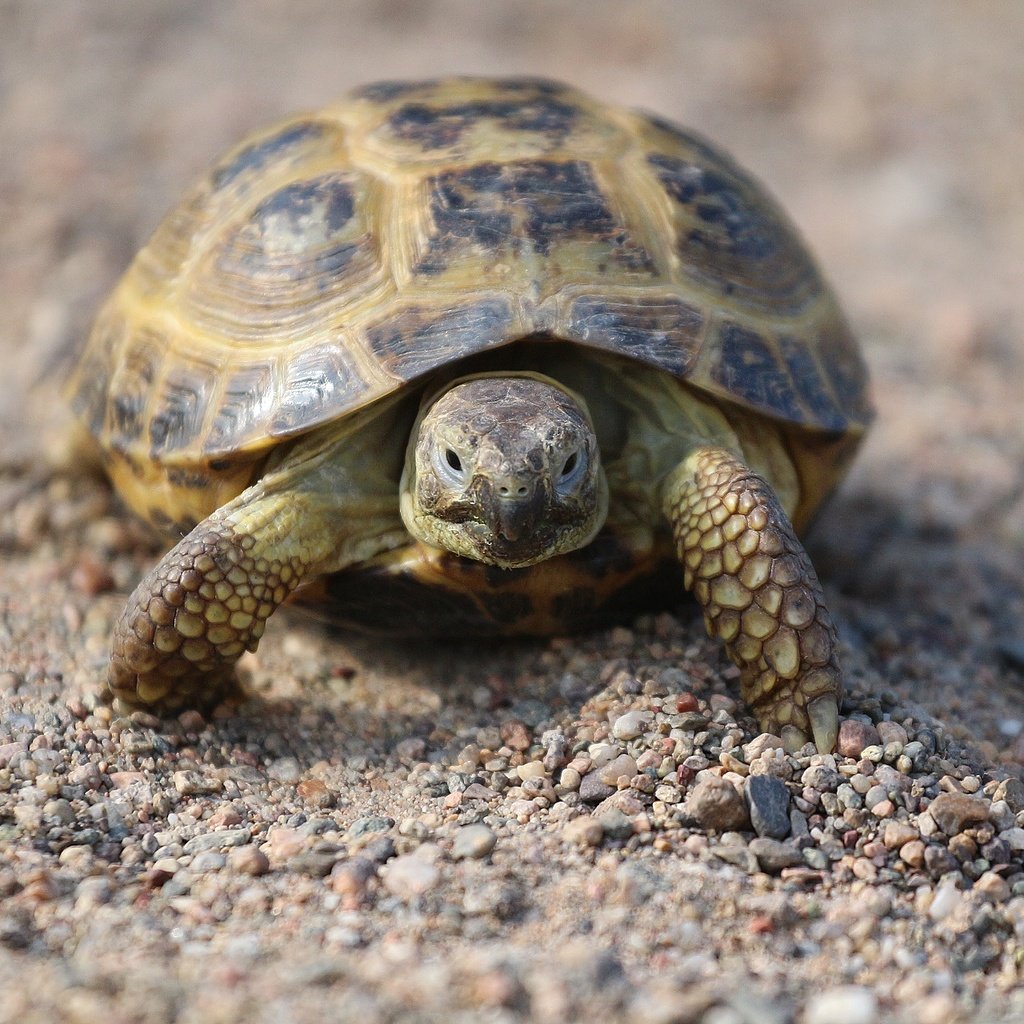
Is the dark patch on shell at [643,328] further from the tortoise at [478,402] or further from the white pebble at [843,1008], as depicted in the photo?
the white pebble at [843,1008]

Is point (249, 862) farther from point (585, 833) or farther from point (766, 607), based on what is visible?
point (766, 607)

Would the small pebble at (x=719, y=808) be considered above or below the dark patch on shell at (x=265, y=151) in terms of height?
below

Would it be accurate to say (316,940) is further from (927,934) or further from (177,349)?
(177,349)

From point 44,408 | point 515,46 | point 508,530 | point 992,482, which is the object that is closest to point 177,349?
point 508,530

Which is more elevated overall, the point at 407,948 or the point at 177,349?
the point at 177,349

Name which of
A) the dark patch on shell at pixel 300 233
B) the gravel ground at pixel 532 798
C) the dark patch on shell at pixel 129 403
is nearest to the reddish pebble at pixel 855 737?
the gravel ground at pixel 532 798

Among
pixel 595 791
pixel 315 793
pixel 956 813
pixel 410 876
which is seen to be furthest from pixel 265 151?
pixel 956 813
